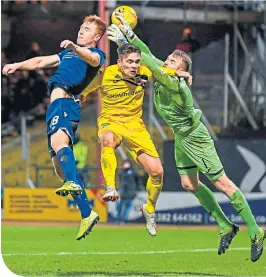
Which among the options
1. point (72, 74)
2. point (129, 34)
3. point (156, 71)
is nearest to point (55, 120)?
point (72, 74)

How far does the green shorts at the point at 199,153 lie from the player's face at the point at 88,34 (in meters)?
1.78

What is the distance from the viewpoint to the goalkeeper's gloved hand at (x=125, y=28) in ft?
40.8

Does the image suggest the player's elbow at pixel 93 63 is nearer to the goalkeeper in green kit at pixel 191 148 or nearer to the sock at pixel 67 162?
the goalkeeper in green kit at pixel 191 148

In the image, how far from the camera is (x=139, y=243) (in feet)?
63.4

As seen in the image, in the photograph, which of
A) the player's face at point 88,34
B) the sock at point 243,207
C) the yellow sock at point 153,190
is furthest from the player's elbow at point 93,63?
the sock at point 243,207

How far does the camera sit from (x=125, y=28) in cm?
1244

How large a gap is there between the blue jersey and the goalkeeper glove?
0.53 meters

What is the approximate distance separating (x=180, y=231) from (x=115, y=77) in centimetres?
1052

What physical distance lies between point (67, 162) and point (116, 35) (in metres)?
1.67

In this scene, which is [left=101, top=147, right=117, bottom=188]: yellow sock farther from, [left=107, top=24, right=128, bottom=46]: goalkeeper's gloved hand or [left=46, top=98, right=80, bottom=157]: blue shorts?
[left=107, top=24, right=128, bottom=46]: goalkeeper's gloved hand

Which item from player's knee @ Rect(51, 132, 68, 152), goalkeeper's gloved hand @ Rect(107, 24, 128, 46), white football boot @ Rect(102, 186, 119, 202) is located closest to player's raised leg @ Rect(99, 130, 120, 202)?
white football boot @ Rect(102, 186, 119, 202)

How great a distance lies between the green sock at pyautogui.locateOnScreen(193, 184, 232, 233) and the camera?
13.2 m

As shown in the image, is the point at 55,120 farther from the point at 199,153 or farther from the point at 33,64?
the point at 199,153

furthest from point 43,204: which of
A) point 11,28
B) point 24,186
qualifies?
point 11,28
